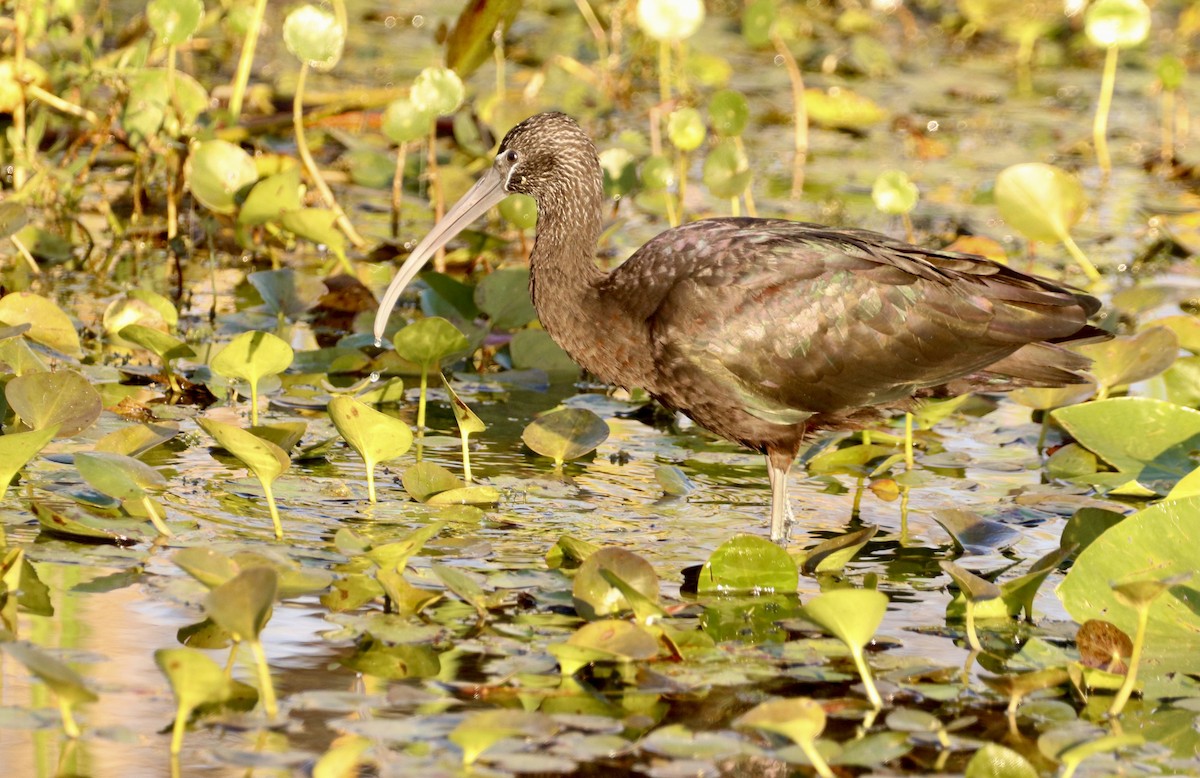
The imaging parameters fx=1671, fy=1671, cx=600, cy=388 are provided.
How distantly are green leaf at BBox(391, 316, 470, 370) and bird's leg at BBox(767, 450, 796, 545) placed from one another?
3.67 feet

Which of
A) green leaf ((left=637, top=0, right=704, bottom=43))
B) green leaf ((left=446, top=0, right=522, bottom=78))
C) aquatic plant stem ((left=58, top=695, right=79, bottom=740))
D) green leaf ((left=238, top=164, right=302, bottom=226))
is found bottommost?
aquatic plant stem ((left=58, top=695, right=79, bottom=740))

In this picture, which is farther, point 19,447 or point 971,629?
point 19,447

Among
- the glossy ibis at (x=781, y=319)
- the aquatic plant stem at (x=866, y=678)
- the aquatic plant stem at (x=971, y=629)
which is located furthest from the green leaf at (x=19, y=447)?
the aquatic plant stem at (x=971, y=629)

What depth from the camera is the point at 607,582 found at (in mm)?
4320

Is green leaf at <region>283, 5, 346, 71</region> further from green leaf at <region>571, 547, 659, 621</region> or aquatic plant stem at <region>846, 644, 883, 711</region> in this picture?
aquatic plant stem at <region>846, 644, 883, 711</region>

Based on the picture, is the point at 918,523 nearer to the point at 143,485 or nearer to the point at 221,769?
the point at 143,485

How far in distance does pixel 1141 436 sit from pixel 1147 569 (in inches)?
61.2

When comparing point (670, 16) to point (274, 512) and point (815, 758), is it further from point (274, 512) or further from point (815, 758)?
point (815, 758)

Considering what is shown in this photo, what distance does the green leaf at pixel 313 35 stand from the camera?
23.7 feet

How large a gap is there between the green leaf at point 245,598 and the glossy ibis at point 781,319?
2066 mm

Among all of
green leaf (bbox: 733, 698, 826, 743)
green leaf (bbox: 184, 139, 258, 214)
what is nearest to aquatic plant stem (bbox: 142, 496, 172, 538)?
green leaf (bbox: 733, 698, 826, 743)

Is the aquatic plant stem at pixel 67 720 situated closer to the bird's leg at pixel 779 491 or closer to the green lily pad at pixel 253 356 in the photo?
the green lily pad at pixel 253 356

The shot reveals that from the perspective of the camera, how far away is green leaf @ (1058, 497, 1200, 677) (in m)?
4.36

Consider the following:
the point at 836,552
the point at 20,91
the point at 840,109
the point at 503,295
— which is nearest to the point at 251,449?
the point at 836,552
